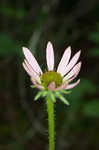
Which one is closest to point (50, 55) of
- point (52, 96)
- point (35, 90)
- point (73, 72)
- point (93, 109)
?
point (73, 72)

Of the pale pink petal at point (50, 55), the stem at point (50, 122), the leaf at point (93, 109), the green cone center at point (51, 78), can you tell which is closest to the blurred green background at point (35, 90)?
the leaf at point (93, 109)

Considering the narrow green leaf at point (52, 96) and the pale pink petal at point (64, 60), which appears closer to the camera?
the narrow green leaf at point (52, 96)

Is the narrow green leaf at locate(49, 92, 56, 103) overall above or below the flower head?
below

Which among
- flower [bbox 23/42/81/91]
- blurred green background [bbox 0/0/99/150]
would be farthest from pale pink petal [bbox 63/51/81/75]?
blurred green background [bbox 0/0/99/150]

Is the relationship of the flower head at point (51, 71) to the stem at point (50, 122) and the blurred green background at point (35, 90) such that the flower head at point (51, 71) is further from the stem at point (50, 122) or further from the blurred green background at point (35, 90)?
the blurred green background at point (35, 90)

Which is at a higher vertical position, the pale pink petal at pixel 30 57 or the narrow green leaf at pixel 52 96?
the pale pink petal at pixel 30 57

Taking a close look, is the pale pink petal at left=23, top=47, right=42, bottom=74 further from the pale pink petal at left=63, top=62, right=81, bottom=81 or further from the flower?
the pale pink petal at left=63, top=62, right=81, bottom=81

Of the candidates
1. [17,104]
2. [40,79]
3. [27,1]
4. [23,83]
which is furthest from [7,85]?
[40,79]

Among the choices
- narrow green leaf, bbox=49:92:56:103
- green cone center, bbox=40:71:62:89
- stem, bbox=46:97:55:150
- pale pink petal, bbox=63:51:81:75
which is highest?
pale pink petal, bbox=63:51:81:75

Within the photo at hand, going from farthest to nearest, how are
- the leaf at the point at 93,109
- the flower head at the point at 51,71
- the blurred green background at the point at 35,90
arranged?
the blurred green background at the point at 35,90 < the leaf at the point at 93,109 < the flower head at the point at 51,71
